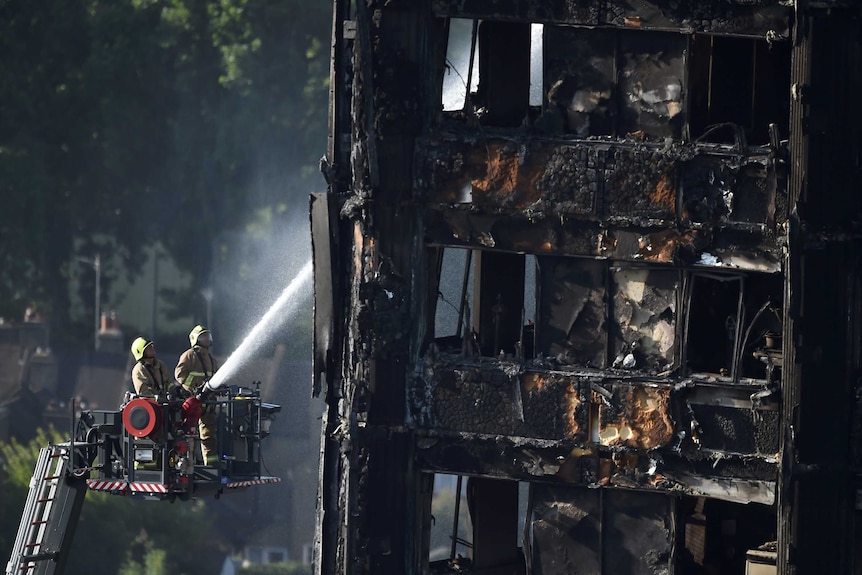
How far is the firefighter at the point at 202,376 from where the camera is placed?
1959cm

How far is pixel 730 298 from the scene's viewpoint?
18.9 metres

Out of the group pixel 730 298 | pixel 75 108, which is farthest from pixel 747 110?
pixel 75 108

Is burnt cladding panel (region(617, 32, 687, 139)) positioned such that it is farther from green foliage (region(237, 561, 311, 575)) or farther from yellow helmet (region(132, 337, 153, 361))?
green foliage (region(237, 561, 311, 575))

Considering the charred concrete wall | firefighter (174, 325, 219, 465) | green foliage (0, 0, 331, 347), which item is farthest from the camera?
green foliage (0, 0, 331, 347)

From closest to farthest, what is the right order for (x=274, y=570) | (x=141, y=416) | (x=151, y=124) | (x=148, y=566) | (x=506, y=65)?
1. (x=141, y=416)
2. (x=506, y=65)
3. (x=148, y=566)
4. (x=274, y=570)
5. (x=151, y=124)

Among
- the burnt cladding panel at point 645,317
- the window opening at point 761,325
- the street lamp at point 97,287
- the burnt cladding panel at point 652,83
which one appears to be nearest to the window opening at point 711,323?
the window opening at point 761,325

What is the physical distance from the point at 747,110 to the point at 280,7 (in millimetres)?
31572

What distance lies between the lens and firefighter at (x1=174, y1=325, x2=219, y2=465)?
1959cm

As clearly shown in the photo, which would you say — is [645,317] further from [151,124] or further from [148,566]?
[151,124]

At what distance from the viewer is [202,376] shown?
20078 mm

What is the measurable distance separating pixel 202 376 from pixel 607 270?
4953 millimetres

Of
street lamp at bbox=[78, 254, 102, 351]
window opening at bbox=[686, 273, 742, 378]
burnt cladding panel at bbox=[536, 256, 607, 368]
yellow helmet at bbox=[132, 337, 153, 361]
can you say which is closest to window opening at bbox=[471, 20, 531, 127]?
burnt cladding panel at bbox=[536, 256, 607, 368]

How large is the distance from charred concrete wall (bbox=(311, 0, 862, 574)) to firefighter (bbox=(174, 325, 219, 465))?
1.33 metres

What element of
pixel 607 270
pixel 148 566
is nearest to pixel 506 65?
pixel 607 270
